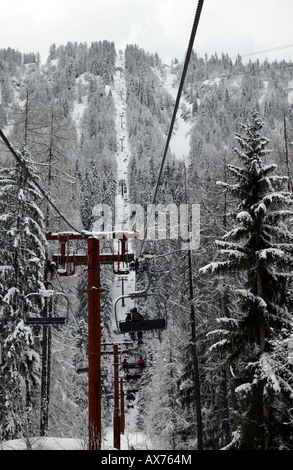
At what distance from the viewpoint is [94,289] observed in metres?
12.7

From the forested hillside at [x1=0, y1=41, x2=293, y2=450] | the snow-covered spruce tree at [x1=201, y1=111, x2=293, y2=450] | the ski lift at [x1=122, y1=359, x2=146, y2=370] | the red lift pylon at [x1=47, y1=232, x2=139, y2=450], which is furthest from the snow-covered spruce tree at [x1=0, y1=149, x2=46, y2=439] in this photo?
the snow-covered spruce tree at [x1=201, y1=111, x2=293, y2=450]

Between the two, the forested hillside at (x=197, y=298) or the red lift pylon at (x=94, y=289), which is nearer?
the red lift pylon at (x=94, y=289)

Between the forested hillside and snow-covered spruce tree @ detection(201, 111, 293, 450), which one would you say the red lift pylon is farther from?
snow-covered spruce tree @ detection(201, 111, 293, 450)

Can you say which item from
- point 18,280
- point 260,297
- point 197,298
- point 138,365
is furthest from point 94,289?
point 197,298

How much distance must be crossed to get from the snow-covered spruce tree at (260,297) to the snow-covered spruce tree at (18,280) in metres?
7.55

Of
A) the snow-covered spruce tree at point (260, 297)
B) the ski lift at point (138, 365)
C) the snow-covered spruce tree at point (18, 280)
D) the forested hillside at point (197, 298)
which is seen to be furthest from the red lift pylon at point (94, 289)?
the ski lift at point (138, 365)

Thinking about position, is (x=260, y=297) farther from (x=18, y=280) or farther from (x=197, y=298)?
(x=18, y=280)

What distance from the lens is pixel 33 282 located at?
1872cm

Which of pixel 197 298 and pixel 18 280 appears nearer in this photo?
pixel 18 280

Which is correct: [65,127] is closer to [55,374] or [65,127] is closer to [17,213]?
[17,213]

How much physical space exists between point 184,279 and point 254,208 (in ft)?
32.2

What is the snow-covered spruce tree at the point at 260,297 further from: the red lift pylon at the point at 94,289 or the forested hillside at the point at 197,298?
the red lift pylon at the point at 94,289

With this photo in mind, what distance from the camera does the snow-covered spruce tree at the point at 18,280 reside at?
17.2 metres

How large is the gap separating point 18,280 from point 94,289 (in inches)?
268
